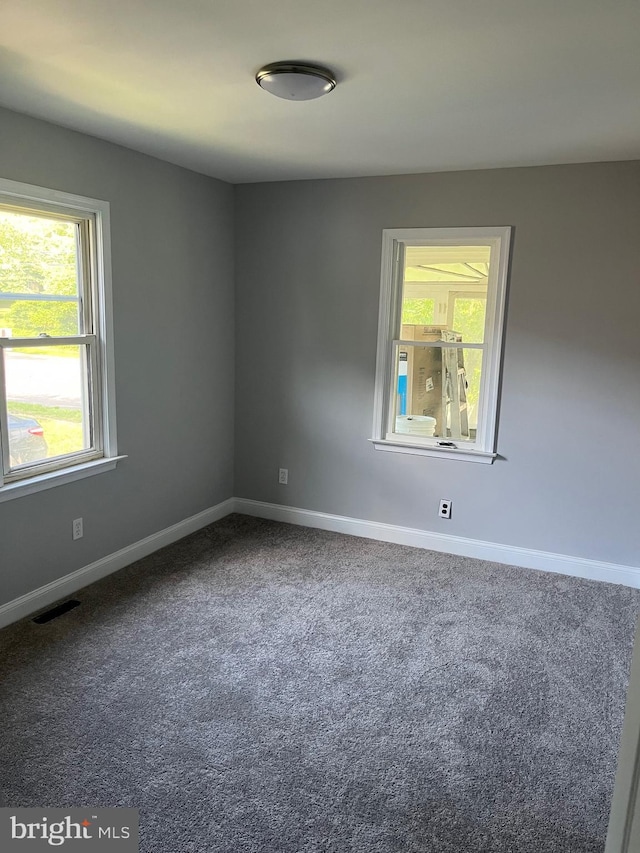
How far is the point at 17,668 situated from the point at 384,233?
3175mm

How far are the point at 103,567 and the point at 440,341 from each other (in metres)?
2.50

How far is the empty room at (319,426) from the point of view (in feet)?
6.34

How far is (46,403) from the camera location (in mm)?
3164

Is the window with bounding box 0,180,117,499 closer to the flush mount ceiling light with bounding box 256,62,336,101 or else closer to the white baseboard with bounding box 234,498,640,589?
the flush mount ceiling light with bounding box 256,62,336,101

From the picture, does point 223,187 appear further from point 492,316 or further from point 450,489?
point 450,489

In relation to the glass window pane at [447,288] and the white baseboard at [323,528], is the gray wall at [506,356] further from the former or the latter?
the glass window pane at [447,288]

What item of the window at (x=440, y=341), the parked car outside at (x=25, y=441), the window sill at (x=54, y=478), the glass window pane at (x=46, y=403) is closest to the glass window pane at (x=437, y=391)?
the window at (x=440, y=341)

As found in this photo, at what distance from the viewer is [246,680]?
2611mm

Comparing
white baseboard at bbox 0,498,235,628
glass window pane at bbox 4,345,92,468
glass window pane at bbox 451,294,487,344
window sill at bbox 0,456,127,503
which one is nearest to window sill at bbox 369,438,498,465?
glass window pane at bbox 451,294,487,344

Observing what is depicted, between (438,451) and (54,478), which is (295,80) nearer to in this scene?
(54,478)

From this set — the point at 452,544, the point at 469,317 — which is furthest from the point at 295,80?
the point at 452,544

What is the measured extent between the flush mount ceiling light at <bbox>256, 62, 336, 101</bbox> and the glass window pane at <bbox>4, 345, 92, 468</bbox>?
5.64ft

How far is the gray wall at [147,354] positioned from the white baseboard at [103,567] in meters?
0.05

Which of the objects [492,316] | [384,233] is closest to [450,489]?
[492,316]
